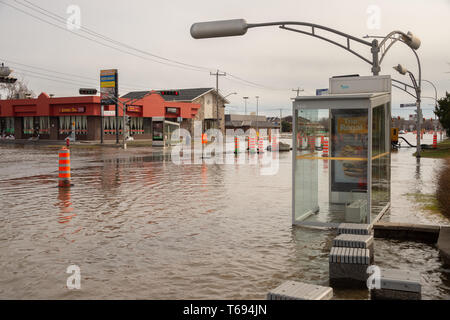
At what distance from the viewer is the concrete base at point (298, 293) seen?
14.4 ft

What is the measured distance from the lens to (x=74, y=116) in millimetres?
61031

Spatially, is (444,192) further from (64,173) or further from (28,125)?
(28,125)

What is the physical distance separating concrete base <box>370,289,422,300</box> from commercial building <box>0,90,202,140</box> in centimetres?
5162

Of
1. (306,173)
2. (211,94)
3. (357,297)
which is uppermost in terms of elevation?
(211,94)

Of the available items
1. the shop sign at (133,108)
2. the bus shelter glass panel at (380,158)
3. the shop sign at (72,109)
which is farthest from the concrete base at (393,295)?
the shop sign at (133,108)

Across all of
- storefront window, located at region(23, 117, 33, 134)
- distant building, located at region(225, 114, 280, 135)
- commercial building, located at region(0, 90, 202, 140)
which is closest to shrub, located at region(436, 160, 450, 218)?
commercial building, located at region(0, 90, 202, 140)

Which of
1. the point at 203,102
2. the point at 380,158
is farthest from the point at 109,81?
the point at 380,158

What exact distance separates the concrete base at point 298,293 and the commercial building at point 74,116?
52.1m

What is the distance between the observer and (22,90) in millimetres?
101938
